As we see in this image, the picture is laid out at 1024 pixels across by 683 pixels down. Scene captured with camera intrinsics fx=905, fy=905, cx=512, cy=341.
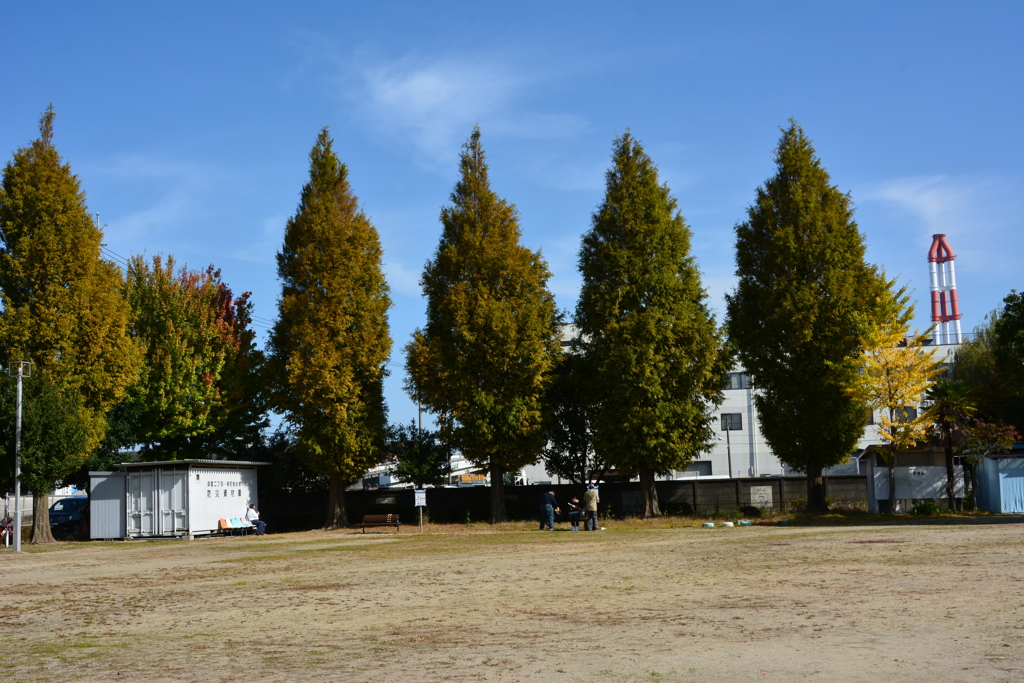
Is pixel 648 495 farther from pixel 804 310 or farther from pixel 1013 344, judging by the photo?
pixel 1013 344

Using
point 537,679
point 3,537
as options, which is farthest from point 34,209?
point 537,679

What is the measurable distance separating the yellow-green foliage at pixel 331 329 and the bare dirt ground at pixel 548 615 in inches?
662

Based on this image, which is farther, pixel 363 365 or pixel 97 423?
pixel 363 365

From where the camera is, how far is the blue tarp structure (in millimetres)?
33219

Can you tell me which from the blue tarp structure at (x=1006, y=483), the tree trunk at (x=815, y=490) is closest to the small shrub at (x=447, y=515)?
the tree trunk at (x=815, y=490)

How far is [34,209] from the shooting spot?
3500cm

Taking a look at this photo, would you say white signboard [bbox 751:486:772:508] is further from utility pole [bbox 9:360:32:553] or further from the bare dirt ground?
utility pole [bbox 9:360:32:553]

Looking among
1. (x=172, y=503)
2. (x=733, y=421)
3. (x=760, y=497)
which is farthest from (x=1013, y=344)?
(x=172, y=503)

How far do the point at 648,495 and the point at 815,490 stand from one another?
6731 mm

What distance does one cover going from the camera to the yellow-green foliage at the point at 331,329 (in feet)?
128

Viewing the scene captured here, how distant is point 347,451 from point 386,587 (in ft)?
79.5

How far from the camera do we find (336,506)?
40.0 m

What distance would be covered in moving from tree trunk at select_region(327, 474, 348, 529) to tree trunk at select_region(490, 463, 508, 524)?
6.77 meters

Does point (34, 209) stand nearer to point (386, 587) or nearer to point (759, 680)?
point (386, 587)
